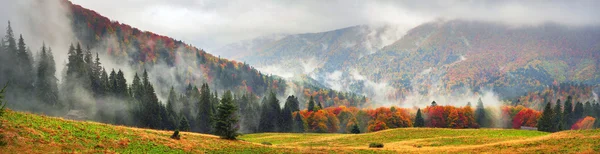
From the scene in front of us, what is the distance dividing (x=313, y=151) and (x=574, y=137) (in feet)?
104

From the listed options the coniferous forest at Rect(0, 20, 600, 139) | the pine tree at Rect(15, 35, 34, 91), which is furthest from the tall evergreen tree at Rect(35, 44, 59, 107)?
the pine tree at Rect(15, 35, 34, 91)

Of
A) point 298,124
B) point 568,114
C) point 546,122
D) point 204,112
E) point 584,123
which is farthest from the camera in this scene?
point 584,123

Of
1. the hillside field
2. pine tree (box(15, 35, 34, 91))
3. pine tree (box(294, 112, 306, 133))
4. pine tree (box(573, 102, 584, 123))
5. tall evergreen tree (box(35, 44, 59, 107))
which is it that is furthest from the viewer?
pine tree (box(573, 102, 584, 123))

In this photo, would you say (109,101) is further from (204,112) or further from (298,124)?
(298,124)

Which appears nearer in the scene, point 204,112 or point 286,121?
point 204,112

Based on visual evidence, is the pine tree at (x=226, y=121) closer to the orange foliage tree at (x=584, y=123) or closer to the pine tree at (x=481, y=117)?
the pine tree at (x=481, y=117)

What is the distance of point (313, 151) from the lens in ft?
160

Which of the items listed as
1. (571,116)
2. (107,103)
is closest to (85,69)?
(107,103)

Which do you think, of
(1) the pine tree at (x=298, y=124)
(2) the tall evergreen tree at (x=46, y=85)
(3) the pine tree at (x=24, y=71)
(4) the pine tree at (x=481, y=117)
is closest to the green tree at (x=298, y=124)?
(1) the pine tree at (x=298, y=124)

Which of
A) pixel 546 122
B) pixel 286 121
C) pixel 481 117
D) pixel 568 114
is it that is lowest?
pixel 546 122

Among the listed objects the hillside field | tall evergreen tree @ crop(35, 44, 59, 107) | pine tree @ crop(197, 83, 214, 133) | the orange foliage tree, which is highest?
tall evergreen tree @ crop(35, 44, 59, 107)

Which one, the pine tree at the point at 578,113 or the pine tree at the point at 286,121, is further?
the pine tree at the point at 578,113

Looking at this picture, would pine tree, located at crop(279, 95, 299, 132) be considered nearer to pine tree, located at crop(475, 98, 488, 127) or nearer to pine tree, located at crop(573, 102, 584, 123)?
pine tree, located at crop(475, 98, 488, 127)

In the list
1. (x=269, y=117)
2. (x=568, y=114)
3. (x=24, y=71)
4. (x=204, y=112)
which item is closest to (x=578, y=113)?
(x=568, y=114)
